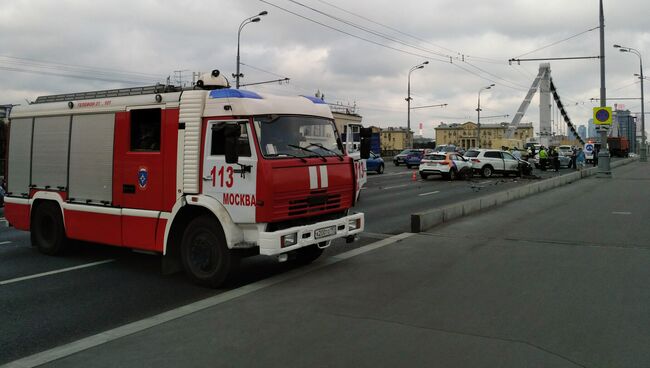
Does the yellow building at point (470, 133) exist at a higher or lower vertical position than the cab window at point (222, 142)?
higher

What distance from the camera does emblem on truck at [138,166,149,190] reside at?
6.94 metres

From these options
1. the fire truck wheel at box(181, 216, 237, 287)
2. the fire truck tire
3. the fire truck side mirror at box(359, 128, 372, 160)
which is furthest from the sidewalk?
the fire truck tire

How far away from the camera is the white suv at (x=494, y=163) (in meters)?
30.9

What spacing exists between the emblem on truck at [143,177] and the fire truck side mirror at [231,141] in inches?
61.2

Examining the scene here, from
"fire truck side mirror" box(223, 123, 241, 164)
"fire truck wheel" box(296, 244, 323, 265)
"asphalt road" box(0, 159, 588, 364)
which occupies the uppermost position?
"fire truck side mirror" box(223, 123, 241, 164)

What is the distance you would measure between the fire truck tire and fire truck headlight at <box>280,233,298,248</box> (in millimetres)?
4196

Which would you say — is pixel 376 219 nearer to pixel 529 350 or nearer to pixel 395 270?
pixel 395 270

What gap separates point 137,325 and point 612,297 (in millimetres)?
5018

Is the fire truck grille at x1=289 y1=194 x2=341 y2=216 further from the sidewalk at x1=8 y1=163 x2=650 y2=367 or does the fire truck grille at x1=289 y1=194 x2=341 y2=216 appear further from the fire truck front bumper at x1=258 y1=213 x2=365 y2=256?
the sidewalk at x1=8 y1=163 x2=650 y2=367

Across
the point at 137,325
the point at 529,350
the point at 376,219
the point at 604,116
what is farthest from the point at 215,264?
the point at 604,116

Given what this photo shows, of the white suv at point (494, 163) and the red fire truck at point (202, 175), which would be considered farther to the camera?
the white suv at point (494, 163)

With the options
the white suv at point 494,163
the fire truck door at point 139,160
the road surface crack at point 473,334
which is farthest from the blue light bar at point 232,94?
the white suv at point 494,163

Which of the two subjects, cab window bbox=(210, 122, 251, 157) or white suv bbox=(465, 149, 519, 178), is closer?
cab window bbox=(210, 122, 251, 157)

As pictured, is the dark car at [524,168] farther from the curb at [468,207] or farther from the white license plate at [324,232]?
the white license plate at [324,232]
